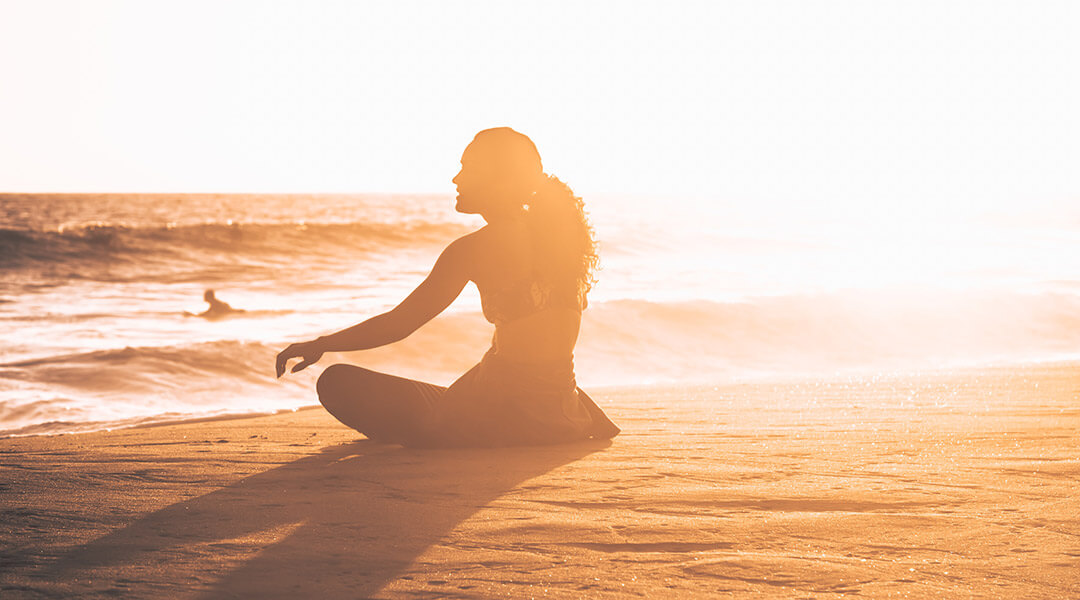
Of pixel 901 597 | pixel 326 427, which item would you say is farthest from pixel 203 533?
pixel 326 427

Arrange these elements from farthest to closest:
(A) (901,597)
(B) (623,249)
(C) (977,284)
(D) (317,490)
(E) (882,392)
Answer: (B) (623,249), (C) (977,284), (E) (882,392), (D) (317,490), (A) (901,597)

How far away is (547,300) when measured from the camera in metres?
4.51

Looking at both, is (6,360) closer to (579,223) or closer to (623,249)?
(579,223)

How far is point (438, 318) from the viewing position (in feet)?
39.4

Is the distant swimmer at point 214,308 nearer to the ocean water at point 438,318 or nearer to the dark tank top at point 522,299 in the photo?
the ocean water at point 438,318

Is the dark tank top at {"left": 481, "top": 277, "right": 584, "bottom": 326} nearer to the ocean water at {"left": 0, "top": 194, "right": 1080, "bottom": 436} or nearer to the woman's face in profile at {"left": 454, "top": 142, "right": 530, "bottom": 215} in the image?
the woman's face in profile at {"left": 454, "top": 142, "right": 530, "bottom": 215}

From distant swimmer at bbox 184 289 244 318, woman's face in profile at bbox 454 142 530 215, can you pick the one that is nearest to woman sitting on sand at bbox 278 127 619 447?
woman's face in profile at bbox 454 142 530 215

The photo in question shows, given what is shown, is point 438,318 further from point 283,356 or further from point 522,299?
point 283,356

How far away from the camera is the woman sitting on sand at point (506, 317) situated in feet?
14.3

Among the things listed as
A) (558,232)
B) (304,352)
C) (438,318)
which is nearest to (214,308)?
(438,318)

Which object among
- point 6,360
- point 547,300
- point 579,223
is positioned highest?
point 579,223

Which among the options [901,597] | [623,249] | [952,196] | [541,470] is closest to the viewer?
[901,597]

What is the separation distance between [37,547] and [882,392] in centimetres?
531

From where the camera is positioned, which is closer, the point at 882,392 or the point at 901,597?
the point at 901,597
